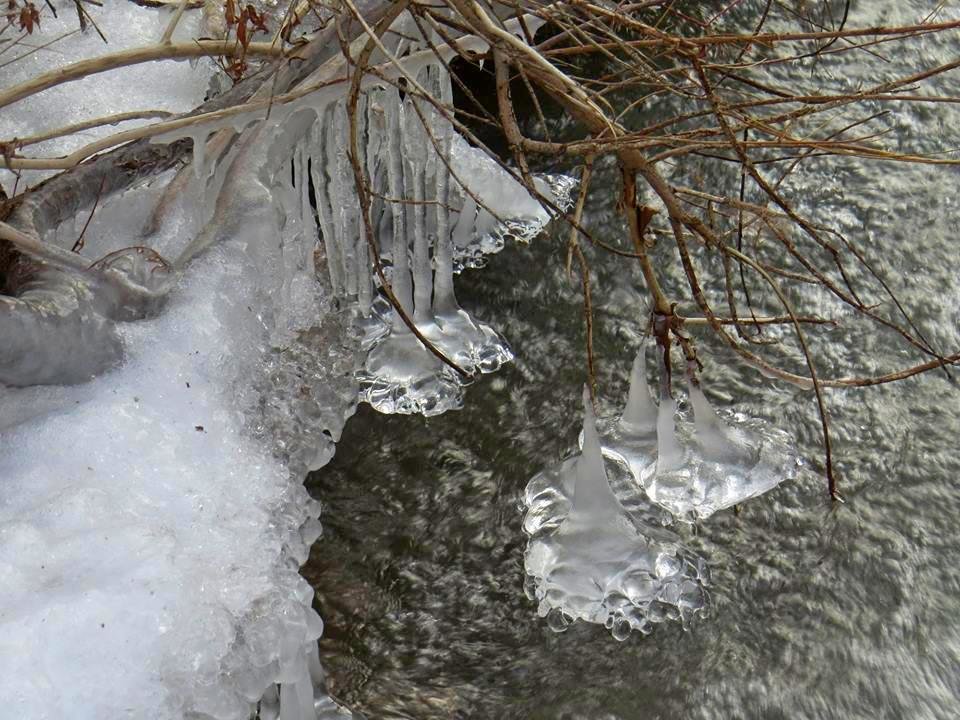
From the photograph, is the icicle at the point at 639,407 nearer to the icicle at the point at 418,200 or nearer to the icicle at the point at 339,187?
the icicle at the point at 418,200

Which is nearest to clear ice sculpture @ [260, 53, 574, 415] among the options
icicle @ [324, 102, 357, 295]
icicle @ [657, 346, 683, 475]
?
icicle @ [324, 102, 357, 295]

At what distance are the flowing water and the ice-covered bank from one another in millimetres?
168

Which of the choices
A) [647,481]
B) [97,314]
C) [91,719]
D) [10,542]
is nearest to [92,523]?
[10,542]

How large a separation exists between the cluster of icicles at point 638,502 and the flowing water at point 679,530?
0.16ft

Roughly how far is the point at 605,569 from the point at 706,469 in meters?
0.35

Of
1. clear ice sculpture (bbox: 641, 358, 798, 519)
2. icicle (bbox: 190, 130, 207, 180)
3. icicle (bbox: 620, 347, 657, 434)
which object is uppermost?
icicle (bbox: 190, 130, 207, 180)

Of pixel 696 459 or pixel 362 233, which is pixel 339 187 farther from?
pixel 696 459

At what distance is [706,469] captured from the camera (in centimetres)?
272

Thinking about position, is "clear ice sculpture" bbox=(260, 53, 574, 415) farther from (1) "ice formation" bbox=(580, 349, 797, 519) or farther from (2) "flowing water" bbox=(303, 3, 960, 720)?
(1) "ice formation" bbox=(580, 349, 797, 519)

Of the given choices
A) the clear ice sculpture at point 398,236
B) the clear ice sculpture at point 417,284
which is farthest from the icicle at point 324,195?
the clear ice sculpture at point 417,284

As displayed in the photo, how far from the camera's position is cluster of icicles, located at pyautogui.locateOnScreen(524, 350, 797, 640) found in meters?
2.55

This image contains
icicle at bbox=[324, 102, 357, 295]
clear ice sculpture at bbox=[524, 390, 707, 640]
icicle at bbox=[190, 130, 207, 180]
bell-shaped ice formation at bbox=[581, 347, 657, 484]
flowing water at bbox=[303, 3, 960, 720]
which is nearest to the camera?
flowing water at bbox=[303, 3, 960, 720]

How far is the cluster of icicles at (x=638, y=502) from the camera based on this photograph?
255 cm

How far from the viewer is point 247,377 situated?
2.69 metres
